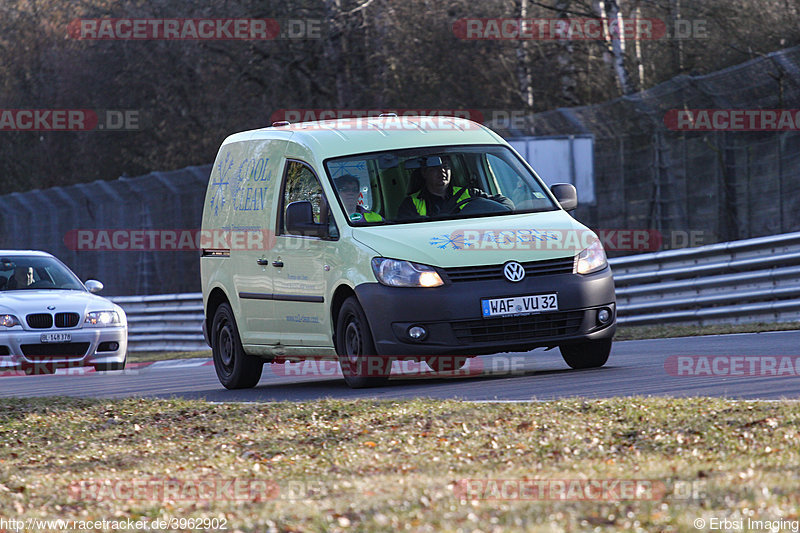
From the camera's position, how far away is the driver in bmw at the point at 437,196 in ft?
37.5

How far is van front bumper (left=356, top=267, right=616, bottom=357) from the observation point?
10.5 m

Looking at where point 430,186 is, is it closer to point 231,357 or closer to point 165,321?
point 231,357

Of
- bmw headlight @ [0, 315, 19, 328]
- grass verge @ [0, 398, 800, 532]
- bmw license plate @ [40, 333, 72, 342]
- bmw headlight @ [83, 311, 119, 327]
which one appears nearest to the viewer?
grass verge @ [0, 398, 800, 532]

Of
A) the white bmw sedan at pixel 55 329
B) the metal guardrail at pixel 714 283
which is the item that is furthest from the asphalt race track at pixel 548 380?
the metal guardrail at pixel 714 283

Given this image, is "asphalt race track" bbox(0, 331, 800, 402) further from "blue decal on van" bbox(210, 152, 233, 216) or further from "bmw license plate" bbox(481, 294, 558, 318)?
"blue decal on van" bbox(210, 152, 233, 216)

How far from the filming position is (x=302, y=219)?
450 inches

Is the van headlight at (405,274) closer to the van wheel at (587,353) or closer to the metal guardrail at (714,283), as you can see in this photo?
the van wheel at (587,353)

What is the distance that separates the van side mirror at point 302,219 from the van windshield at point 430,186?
26 cm

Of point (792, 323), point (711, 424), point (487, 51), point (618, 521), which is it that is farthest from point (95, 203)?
point (618, 521)

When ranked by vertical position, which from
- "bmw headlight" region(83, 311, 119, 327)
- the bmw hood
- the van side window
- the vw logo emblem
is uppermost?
the van side window

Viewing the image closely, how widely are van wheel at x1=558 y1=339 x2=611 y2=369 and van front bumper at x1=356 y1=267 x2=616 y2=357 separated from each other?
2.83ft

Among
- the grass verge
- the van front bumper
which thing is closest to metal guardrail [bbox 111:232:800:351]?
the van front bumper

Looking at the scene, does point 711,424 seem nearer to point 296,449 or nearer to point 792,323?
point 296,449

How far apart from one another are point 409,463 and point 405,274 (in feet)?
12.0
